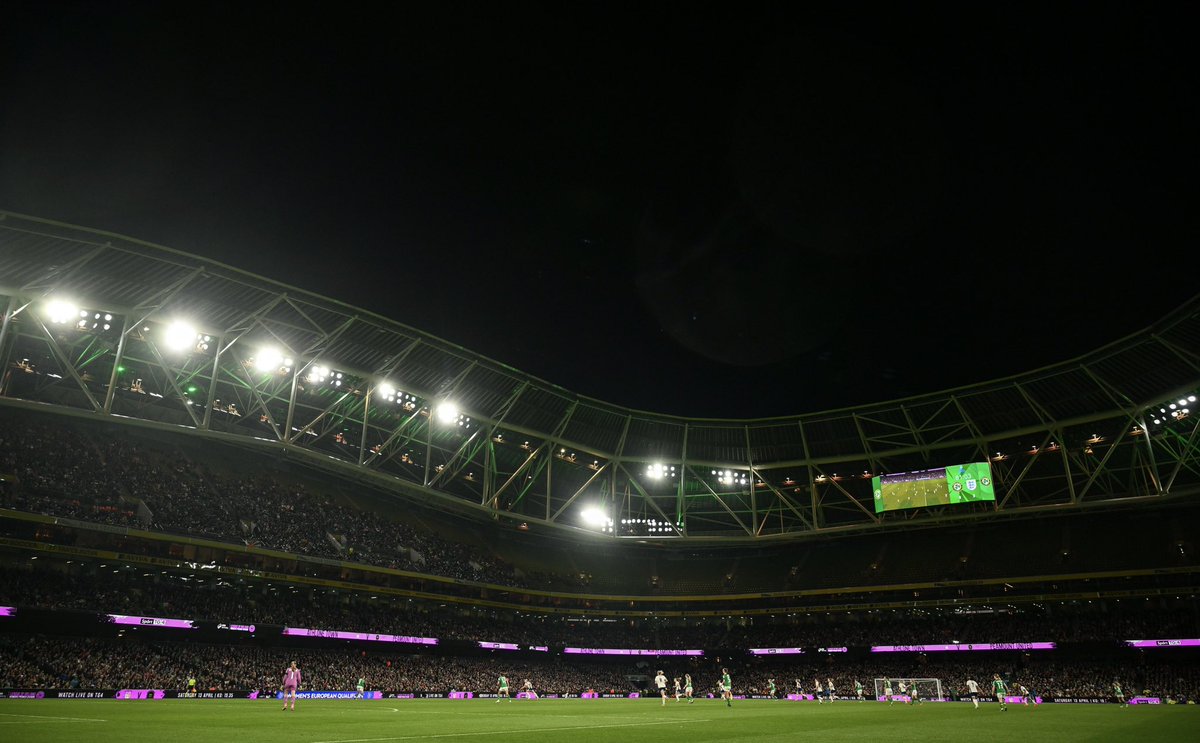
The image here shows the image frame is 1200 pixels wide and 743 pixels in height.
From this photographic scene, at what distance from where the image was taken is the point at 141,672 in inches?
1389

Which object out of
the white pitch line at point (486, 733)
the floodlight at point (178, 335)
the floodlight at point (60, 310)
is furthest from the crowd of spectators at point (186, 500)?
the white pitch line at point (486, 733)

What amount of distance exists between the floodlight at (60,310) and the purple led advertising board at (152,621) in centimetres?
1592

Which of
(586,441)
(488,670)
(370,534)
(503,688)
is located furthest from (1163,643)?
(370,534)

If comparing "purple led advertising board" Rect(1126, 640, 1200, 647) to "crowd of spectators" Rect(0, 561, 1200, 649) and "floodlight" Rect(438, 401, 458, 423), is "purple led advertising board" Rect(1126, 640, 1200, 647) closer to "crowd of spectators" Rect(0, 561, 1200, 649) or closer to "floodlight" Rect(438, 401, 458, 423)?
"crowd of spectators" Rect(0, 561, 1200, 649)

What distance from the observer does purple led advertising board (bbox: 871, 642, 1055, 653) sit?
5072cm

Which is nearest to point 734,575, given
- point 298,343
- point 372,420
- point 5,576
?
point 372,420

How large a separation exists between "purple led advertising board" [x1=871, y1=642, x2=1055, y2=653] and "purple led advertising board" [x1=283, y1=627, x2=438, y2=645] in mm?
37134

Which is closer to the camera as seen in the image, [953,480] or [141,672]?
[141,672]

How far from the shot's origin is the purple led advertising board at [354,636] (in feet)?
146

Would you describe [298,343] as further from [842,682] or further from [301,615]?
[842,682]

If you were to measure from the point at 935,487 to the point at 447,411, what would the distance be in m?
37.3

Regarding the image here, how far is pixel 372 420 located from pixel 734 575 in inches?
1471

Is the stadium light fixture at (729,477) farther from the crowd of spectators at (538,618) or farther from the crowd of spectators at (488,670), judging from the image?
the crowd of spectators at (488,670)

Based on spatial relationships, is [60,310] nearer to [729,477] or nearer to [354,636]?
[354,636]
